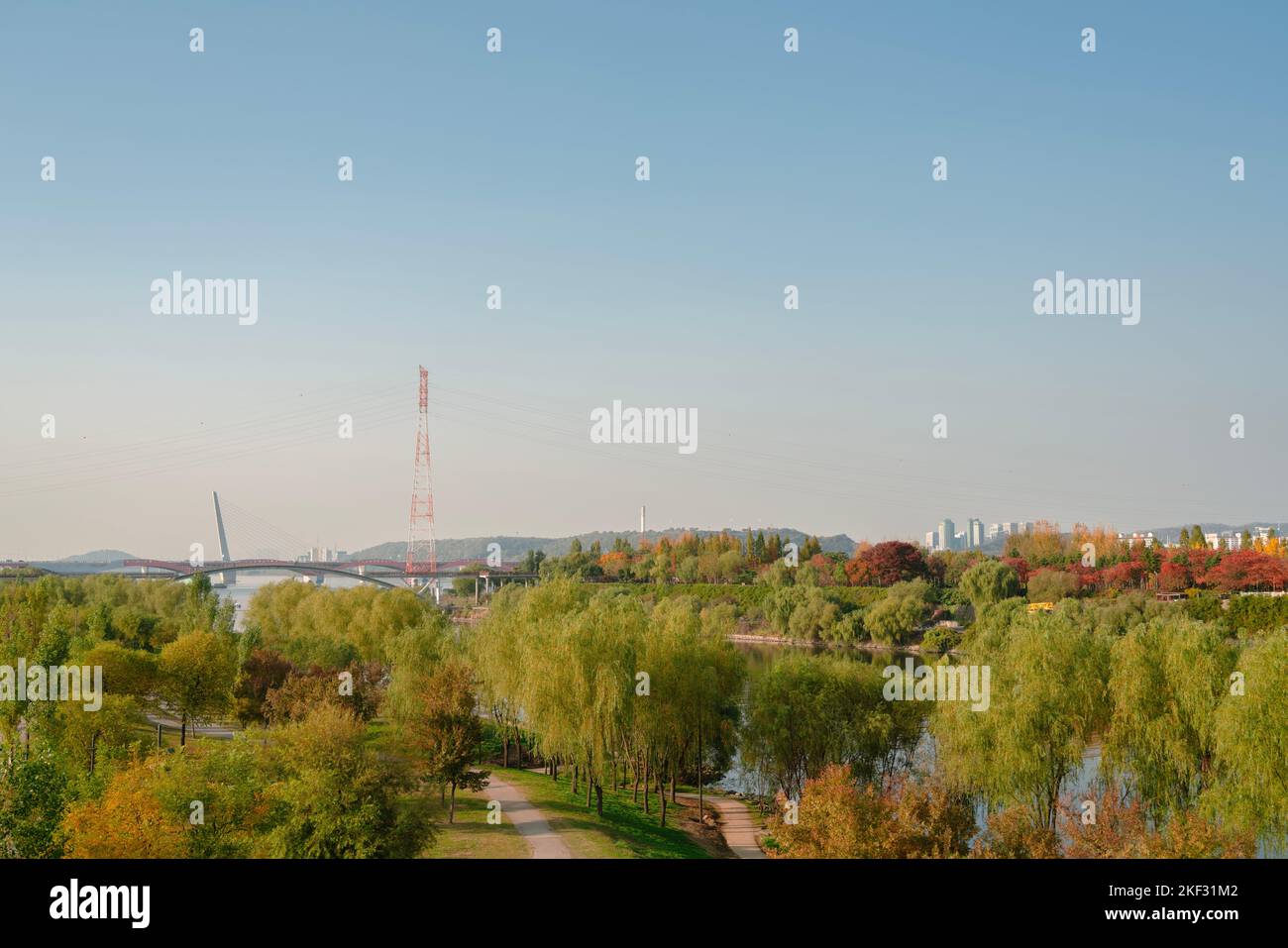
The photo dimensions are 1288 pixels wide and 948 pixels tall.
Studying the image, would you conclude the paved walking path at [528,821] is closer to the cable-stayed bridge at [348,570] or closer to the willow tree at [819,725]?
the willow tree at [819,725]

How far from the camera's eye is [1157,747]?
23125 mm

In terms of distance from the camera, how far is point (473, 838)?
74.1 ft

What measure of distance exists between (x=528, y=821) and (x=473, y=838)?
8.19 feet

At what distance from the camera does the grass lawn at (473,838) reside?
21125 mm

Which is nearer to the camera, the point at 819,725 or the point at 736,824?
the point at 819,725

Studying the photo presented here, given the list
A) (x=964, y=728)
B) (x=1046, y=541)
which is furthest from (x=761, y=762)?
(x=1046, y=541)

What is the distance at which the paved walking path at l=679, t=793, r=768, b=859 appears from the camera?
25933 mm

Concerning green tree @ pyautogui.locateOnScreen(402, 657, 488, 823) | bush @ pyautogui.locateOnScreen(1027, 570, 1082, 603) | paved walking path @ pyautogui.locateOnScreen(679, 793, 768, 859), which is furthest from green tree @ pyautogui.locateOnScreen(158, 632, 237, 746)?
bush @ pyautogui.locateOnScreen(1027, 570, 1082, 603)

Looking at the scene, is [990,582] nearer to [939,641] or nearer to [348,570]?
[939,641]

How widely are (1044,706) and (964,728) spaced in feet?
6.46

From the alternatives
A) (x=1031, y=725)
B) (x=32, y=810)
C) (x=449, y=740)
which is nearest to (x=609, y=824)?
(x=449, y=740)

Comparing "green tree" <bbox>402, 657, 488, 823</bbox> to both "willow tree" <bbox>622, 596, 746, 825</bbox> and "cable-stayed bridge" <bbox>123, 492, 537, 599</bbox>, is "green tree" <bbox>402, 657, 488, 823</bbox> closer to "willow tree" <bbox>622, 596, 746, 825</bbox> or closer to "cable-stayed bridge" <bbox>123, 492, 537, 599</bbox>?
"willow tree" <bbox>622, 596, 746, 825</bbox>

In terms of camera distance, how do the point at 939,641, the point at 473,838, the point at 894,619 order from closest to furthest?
1. the point at 473,838
2. the point at 939,641
3. the point at 894,619
